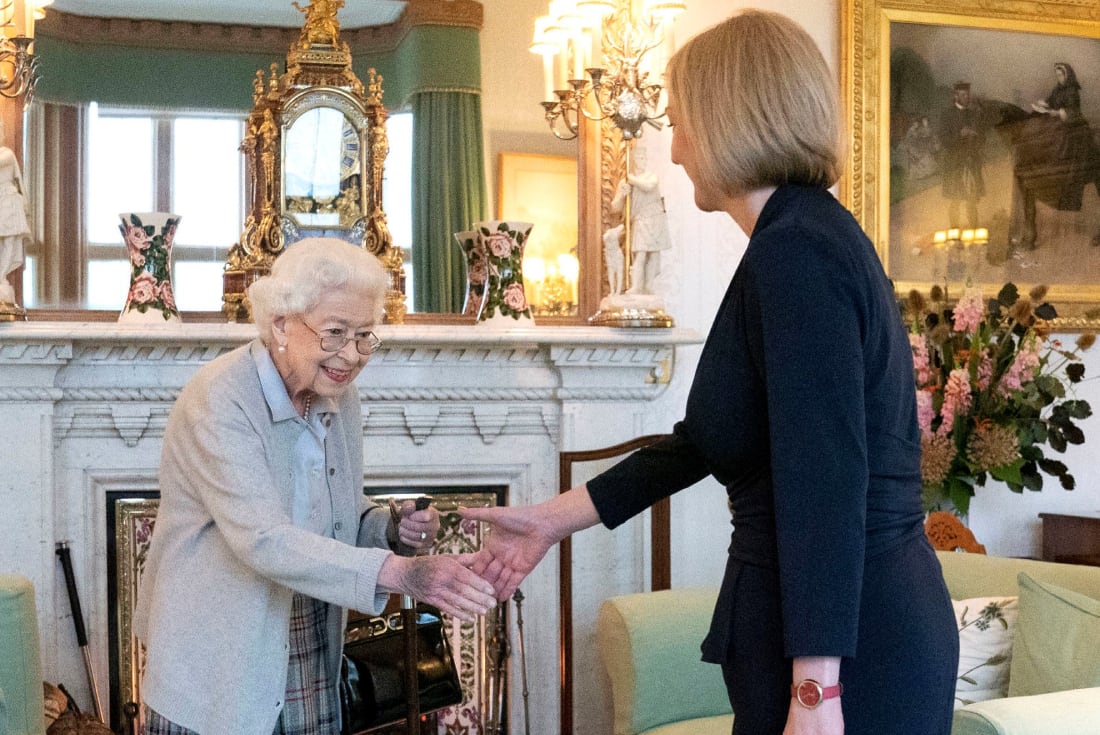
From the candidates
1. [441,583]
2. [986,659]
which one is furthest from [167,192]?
→ [986,659]

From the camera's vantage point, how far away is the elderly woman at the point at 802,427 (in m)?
1.34

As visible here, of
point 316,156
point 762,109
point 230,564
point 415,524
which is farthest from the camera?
point 316,156

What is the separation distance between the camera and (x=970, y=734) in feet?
6.98

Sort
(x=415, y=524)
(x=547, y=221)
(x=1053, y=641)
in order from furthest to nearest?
(x=547, y=221), (x=1053, y=641), (x=415, y=524)

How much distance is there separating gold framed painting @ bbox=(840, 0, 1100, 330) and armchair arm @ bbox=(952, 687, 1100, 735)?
7.70 ft

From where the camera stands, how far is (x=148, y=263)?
3631 millimetres

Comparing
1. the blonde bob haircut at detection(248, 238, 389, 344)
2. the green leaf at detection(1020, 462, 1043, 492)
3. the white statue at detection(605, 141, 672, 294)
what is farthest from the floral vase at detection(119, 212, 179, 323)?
the green leaf at detection(1020, 462, 1043, 492)

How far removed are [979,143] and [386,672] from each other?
3.11 meters

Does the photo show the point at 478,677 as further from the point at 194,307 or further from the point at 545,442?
the point at 194,307

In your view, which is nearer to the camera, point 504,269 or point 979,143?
point 504,269

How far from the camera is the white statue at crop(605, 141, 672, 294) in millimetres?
3871

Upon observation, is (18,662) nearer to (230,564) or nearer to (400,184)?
(230,564)

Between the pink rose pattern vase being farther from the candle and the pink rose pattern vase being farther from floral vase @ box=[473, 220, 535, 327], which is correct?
the candle

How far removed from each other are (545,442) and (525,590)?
1.63 feet
